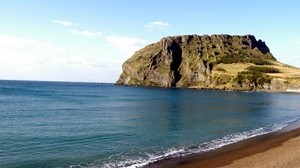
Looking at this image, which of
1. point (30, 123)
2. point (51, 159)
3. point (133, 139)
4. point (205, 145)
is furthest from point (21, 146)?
point (205, 145)

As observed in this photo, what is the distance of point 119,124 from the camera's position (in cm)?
6562

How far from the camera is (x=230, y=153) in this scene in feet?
139

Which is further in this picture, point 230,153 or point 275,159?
point 230,153

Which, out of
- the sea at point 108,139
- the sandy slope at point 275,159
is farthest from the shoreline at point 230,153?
the sea at point 108,139

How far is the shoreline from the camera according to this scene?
36528 millimetres

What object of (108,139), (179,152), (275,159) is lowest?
(179,152)

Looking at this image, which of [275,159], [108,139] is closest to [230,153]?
[275,159]

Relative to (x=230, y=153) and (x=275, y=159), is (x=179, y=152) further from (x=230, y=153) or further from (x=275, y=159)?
(x=275, y=159)

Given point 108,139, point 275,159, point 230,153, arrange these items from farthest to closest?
point 108,139, point 230,153, point 275,159

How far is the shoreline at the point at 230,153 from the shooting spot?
36.5m

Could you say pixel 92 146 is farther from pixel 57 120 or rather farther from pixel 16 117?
pixel 16 117

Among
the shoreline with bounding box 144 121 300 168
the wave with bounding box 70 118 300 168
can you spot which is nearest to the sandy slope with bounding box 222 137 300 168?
the shoreline with bounding box 144 121 300 168

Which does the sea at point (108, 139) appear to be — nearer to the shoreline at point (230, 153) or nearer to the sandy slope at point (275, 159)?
the shoreline at point (230, 153)

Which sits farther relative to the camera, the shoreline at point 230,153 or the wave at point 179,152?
the shoreline at point 230,153
